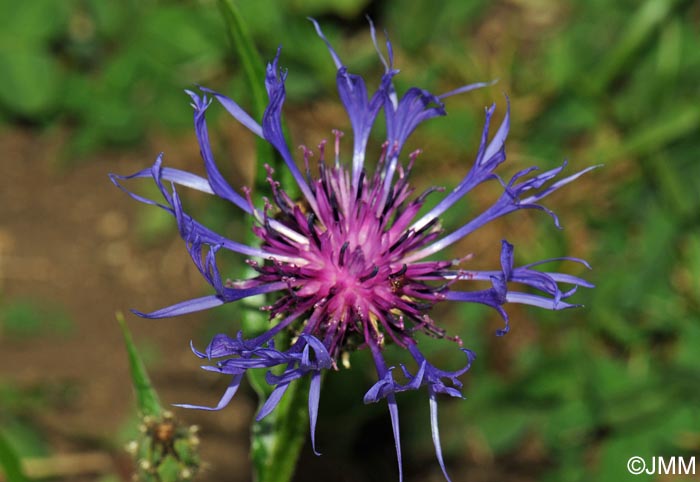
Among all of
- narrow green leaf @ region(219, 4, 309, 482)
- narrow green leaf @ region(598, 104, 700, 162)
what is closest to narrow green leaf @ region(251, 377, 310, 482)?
narrow green leaf @ region(219, 4, 309, 482)

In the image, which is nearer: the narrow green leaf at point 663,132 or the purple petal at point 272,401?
the purple petal at point 272,401

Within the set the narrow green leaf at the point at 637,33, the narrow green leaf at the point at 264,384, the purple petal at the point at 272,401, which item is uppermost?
the narrow green leaf at the point at 637,33

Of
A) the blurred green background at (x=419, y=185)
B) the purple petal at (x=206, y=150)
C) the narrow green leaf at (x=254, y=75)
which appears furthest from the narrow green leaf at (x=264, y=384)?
the blurred green background at (x=419, y=185)

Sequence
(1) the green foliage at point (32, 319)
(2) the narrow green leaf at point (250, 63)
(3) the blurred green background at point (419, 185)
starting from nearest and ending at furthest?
(2) the narrow green leaf at point (250, 63)
(3) the blurred green background at point (419, 185)
(1) the green foliage at point (32, 319)

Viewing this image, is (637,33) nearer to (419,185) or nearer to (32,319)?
(419,185)

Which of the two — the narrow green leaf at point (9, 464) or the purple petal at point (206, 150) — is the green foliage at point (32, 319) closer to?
the narrow green leaf at point (9, 464)

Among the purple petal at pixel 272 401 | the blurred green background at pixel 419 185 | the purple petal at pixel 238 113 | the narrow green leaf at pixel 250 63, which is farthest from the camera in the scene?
the blurred green background at pixel 419 185
